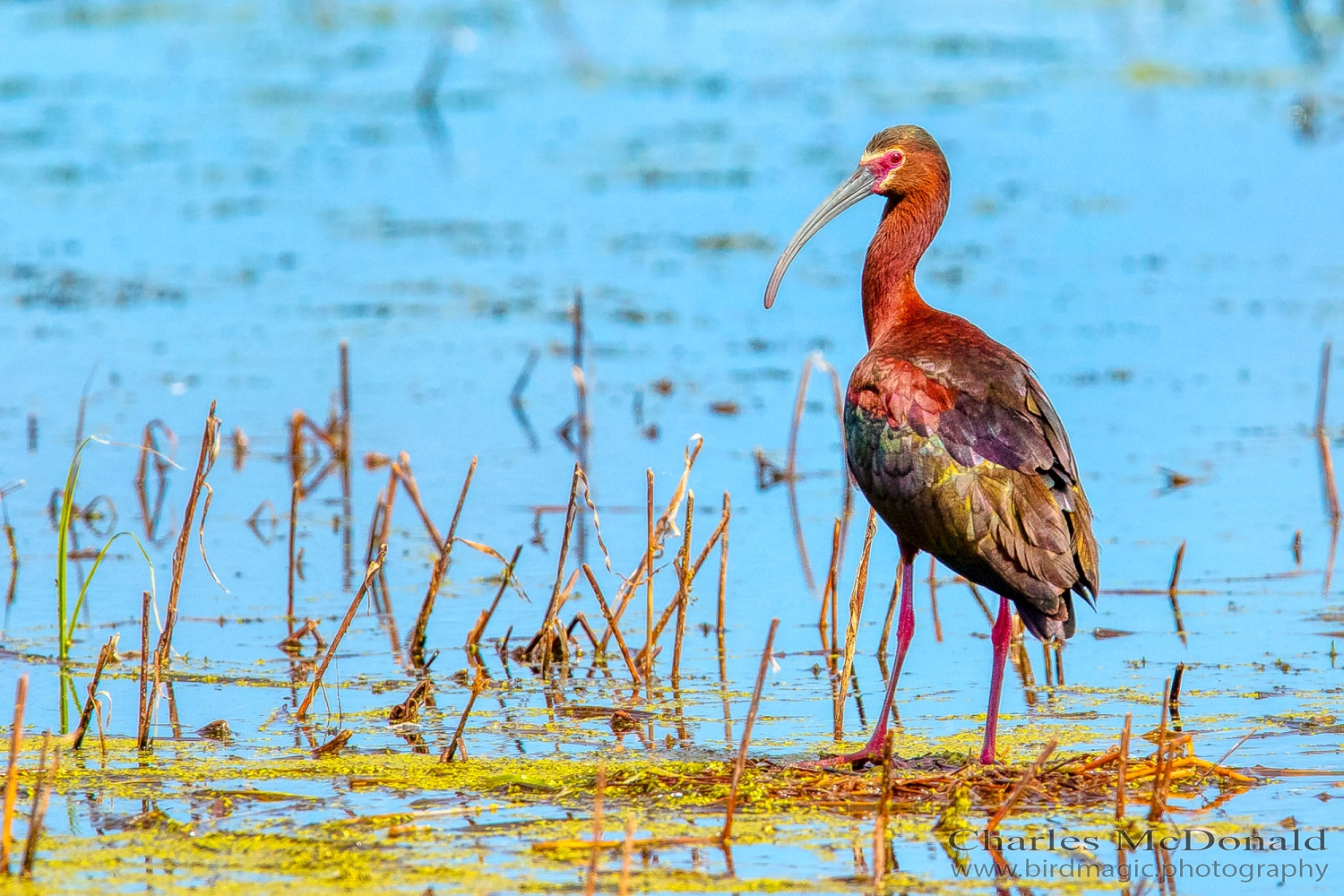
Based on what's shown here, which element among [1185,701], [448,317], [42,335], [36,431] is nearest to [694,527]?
[1185,701]

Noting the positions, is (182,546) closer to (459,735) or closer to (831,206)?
(459,735)

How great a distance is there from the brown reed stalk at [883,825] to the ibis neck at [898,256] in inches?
69.8

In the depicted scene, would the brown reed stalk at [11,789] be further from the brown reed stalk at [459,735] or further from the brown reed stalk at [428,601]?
the brown reed stalk at [428,601]

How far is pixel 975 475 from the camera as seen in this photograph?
5445 mm

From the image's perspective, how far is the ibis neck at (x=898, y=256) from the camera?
20.8 feet

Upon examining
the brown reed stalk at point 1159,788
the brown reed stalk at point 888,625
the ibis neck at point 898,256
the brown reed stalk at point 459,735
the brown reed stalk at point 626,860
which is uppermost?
the ibis neck at point 898,256

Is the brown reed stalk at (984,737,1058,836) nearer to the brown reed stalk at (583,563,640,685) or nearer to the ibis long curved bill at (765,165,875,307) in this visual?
the brown reed stalk at (583,563,640,685)

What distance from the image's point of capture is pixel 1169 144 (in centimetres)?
1764

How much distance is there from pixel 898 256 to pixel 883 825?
229 cm

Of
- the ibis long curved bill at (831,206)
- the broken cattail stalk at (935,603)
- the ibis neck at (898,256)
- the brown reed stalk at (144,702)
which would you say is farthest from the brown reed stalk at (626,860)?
the broken cattail stalk at (935,603)

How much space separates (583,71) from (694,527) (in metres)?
14.3

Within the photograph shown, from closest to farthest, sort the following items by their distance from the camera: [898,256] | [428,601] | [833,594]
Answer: [898,256] → [428,601] → [833,594]

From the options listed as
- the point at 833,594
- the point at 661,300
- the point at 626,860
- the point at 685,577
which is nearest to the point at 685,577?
the point at 685,577

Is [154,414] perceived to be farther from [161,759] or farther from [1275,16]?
[1275,16]
